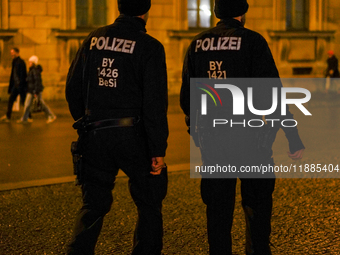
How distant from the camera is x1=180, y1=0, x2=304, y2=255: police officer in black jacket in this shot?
360 centimetres

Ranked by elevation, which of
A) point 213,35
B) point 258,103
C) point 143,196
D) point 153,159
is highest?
point 213,35

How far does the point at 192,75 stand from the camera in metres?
3.86

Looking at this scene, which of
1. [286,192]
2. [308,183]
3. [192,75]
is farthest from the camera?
[308,183]

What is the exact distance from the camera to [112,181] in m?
3.69

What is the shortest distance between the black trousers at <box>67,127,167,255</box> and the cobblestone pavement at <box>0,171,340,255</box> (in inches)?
27.4

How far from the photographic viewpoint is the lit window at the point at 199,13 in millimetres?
20406

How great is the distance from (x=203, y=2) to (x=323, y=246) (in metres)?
17.0

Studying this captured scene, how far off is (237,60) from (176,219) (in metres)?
2.02

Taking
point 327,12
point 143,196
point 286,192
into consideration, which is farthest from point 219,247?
point 327,12

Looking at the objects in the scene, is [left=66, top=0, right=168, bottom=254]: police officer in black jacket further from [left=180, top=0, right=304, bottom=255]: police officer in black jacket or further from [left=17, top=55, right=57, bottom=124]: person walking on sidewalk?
[left=17, top=55, right=57, bottom=124]: person walking on sidewalk

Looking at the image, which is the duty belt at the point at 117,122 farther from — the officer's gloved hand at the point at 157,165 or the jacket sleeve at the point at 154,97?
the officer's gloved hand at the point at 157,165

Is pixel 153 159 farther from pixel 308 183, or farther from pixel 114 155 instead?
pixel 308 183

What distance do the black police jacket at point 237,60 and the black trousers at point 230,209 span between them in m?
0.26

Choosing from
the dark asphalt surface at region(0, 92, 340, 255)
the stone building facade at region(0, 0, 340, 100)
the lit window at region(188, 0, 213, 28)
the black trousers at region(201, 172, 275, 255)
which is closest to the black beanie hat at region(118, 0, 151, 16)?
the black trousers at region(201, 172, 275, 255)
